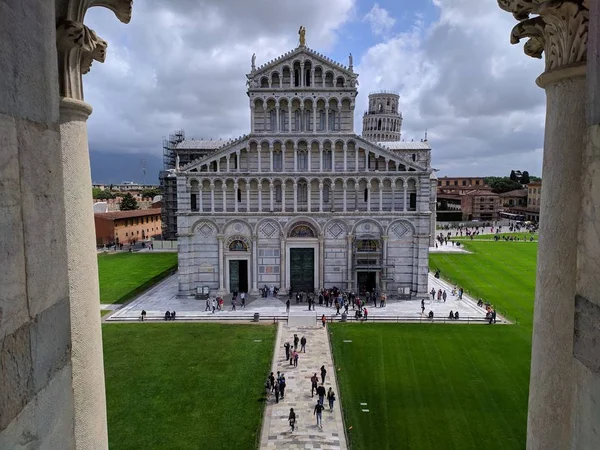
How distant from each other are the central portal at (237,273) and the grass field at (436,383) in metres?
10.1

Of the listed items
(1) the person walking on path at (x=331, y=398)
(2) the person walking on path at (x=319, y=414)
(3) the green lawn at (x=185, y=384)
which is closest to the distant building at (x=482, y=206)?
(3) the green lawn at (x=185, y=384)

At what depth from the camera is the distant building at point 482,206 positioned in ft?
364

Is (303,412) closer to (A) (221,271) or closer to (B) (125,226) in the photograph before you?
(A) (221,271)

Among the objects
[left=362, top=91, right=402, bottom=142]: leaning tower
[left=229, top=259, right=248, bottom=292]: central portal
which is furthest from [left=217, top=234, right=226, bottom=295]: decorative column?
[left=362, top=91, right=402, bottom=142]: leaning tower

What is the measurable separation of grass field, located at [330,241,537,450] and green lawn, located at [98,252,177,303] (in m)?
19.2

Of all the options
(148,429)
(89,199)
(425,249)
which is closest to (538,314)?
(89,199)

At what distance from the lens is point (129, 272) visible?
147 ft

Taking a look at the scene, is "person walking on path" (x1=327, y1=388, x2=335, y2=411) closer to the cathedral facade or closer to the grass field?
the grass field

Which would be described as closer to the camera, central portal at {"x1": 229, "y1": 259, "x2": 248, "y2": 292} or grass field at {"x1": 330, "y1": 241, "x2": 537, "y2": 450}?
grass field at {"x1": 330, "y1": 241, "x2": 537, "y2": 450}

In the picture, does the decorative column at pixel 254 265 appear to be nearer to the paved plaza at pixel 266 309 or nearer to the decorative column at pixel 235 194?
the paved plaza at pixel 266 309

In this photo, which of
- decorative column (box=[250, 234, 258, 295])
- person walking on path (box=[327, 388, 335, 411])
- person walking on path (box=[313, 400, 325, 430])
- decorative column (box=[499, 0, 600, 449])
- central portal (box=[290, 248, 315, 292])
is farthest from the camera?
central portal (box=[290, 248, 315, 292])

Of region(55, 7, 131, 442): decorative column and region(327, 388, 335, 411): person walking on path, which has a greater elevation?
region(55, 7, 131, 442): decorative column

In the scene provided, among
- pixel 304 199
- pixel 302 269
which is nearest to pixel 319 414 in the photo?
pixel 302 269

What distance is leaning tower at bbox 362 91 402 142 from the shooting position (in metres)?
90.4
